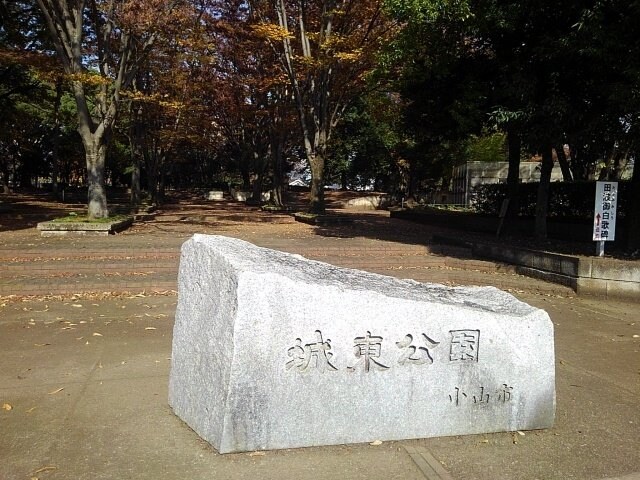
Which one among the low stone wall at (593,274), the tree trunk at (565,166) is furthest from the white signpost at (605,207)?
the tree trunk at (565,166)

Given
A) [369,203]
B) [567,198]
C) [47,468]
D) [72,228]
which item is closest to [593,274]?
[567,198]

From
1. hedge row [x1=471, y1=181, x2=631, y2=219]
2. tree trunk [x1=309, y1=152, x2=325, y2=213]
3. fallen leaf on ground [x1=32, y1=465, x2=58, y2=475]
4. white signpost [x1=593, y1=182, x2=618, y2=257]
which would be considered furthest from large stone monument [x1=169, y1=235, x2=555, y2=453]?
tree trunk [x1=309, y1=152, x2=325, y2=213]

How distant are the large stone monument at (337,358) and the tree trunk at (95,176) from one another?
1198 cm

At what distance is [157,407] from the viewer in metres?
3.93

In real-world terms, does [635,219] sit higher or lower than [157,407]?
higher

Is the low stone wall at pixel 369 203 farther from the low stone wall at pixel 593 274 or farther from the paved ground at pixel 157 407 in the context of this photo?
the paved ground at pixel 157 407

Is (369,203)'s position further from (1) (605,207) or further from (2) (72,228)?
(1) (605,207)

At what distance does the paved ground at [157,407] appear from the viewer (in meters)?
3.08

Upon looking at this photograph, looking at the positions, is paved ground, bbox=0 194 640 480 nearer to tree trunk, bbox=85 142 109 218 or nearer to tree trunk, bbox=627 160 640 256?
tree trunk, bbox=627 160 640 256

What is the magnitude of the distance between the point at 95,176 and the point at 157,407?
39.3 ft

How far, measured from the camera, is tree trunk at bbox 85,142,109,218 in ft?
47.4

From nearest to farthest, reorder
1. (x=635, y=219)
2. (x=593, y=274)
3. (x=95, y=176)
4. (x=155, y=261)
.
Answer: (x=593, y=274) < (x=155, y=261) < (x=635, y=219) < (x=95, y=176)

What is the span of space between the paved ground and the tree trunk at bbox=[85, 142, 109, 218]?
19.0 ft

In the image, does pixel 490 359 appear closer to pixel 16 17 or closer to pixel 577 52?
pixel 577 52
